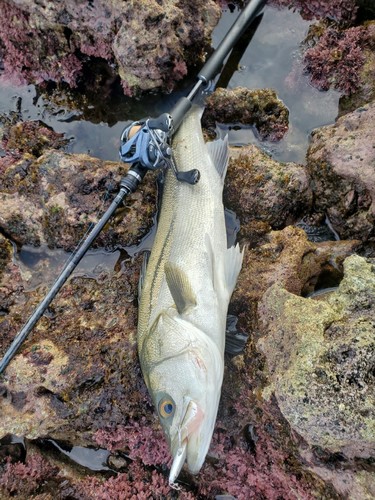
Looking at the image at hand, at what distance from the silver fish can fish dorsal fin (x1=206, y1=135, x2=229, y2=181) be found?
0.01 m

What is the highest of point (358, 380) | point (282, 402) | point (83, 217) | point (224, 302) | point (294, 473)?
point (83, 217)

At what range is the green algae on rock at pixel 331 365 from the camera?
8.59ft

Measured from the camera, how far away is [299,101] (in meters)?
5.18

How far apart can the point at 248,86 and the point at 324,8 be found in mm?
1371

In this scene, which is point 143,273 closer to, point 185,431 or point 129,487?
point 185,431

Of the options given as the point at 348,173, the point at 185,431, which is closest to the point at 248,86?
the point at 348,173

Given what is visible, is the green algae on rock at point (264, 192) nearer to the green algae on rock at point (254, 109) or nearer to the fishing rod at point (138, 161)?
the green algae on rock at point (254, 109)

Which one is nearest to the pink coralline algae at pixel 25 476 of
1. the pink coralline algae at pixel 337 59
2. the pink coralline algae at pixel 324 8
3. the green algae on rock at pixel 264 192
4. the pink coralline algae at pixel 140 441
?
the pink coralline algae at pixel 140 441

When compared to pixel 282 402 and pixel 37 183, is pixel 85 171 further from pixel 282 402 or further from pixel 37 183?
pixel 282 402

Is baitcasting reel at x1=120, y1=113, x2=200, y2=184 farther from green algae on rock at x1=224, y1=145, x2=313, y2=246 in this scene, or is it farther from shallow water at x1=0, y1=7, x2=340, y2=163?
shallow water at x1=0, y1=7, x2=340, y2=163

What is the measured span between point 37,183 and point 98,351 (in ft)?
6.57

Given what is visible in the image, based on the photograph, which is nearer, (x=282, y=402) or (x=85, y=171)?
(x=282, y=402)

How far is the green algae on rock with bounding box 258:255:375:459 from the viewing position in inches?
103

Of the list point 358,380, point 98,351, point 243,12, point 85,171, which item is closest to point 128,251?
point 85,171
